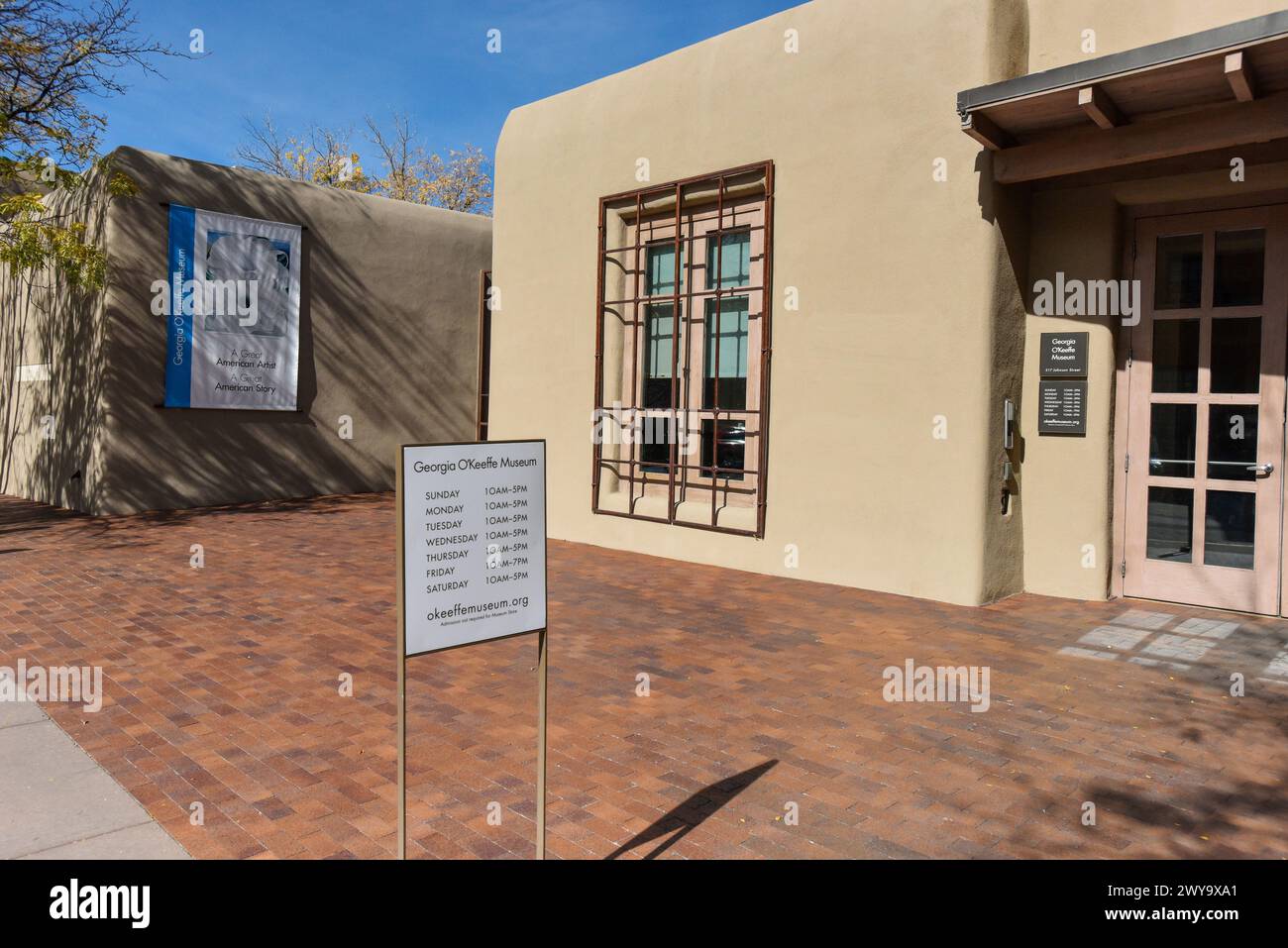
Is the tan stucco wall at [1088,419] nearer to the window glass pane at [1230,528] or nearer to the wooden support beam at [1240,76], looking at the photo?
the window glass pane at [1230,528]

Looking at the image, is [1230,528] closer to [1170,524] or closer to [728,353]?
[1170,524]

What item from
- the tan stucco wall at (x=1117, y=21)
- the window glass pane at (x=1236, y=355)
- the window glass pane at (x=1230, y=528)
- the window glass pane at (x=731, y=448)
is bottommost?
the window glass pane at (x=1230, y=528)

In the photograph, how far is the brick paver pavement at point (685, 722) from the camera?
3.39 metres

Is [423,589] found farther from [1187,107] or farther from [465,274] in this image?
[465,274]

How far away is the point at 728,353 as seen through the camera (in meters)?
8.97

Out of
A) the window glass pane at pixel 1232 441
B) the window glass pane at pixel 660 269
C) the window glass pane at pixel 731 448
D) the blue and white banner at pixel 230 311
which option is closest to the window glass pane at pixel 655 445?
the window glass pane at pixel 731 448

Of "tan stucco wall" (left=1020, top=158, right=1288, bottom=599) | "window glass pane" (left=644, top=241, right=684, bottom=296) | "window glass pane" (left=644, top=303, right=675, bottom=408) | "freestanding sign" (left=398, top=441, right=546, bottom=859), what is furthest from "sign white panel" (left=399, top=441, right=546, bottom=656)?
"window glass pane" (left=644, top=241, right=684, bottom=296)

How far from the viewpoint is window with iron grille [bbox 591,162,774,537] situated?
28.6 ft

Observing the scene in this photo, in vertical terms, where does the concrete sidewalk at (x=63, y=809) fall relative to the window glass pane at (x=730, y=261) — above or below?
below

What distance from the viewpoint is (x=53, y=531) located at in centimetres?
998

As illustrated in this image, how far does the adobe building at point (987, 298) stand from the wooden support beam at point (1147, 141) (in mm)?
16

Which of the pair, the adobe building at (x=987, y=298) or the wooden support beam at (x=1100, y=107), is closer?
the wooden support beam at (x=1100, y=107)

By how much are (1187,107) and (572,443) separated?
20.9ft

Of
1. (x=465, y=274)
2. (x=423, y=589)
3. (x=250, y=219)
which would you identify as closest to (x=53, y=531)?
(x=250, y=219)
